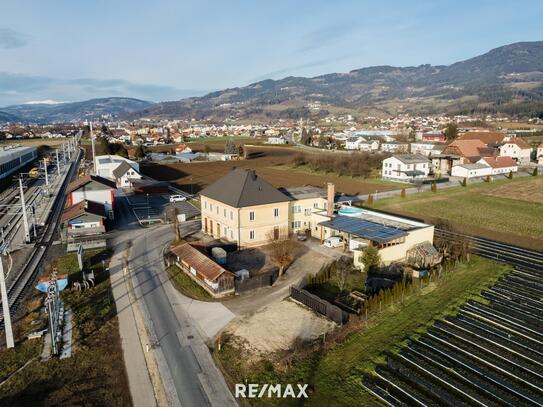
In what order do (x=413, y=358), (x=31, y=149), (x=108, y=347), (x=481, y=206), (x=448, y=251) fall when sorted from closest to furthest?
(x=413, y=358)
(x=108, y=347)
(x=448, y=251)
(x=481, y=206)
(x=31, y=149)

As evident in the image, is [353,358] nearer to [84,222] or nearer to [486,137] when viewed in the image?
[84,222]

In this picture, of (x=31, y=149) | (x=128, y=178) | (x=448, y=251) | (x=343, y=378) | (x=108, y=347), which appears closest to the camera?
(x=343, y=378)

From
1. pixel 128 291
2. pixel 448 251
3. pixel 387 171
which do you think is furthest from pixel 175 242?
pixel 387 171

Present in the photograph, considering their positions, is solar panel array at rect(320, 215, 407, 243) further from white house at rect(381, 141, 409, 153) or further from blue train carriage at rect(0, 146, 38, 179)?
white house at rect(381, 141, 409, 153)

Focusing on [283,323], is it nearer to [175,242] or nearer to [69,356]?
[69,356]

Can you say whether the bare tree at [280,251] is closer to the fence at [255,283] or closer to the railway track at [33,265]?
the fence at [255,283]

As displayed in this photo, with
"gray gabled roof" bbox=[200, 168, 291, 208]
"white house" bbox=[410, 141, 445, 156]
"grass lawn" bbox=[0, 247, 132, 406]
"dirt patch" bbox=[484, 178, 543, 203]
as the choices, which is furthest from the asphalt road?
"white house" bbox=[410, 141, 445, 156]

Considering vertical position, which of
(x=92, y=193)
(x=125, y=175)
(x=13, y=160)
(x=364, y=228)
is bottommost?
(x=364, y=228)

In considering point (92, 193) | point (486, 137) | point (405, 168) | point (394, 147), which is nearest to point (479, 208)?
point (405, 168)
